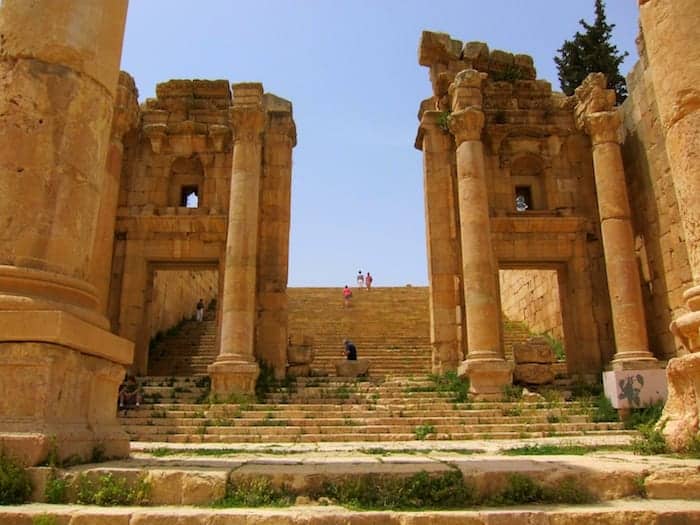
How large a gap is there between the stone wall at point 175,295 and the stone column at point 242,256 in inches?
166

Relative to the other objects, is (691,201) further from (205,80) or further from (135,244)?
(205,80)

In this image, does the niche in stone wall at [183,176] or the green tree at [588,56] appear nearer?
the niche in stone wall at [183,176]

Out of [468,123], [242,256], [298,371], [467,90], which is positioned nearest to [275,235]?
[242,256]

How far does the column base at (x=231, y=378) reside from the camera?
46.1ft

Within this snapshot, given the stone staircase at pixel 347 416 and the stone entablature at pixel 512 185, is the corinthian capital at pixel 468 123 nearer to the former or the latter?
the stone entablature at pixel 512 185

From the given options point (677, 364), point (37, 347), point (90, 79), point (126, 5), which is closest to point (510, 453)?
point (677, 364)

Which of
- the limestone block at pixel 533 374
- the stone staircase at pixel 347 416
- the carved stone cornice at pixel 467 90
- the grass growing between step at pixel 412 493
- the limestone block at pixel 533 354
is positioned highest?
the carved stone cornice at pixel 467 90

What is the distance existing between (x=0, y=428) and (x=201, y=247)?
13.1 meters

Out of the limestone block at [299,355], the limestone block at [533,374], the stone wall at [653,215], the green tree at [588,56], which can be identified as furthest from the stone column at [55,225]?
the green tree at [588,56]

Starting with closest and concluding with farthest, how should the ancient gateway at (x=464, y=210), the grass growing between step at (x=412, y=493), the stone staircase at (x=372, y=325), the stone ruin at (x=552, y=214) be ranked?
the grass growing between step at (x=412, y=493) < the stone ruin at (x=552, y=214) < the ancient gateway at (x=464, y=210) < the stone staircase at (x=372, y=325)

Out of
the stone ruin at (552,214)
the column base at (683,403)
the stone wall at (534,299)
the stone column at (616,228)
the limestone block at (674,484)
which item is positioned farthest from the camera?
the stone wall at (534,299)

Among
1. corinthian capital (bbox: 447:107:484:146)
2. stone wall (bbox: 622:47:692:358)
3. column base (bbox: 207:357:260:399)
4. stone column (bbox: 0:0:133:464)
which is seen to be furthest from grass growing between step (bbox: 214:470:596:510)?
corinthian capital (bbox: 447:107:484:146)

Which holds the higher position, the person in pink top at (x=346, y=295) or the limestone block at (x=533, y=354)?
the person in pink top at (x=346, y=295)

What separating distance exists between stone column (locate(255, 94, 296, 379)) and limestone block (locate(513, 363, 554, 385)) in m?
6.46
